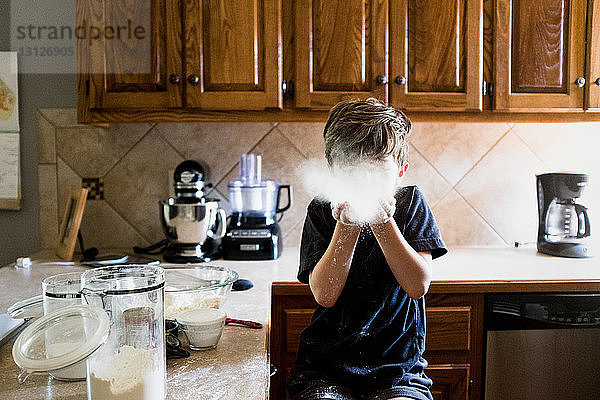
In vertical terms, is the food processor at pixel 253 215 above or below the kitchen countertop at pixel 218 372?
above

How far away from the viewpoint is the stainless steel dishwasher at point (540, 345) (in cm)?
195

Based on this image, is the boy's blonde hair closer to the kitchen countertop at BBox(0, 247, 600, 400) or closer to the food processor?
the kitchen countertop at BBox(0, 247, 600, 400)

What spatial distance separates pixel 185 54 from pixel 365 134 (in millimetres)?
1079

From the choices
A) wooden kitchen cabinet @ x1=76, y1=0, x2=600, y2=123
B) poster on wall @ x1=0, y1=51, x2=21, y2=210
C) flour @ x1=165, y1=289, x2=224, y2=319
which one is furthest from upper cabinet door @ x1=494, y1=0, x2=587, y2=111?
poster on wall @ x1=0, y1=51, x2=21, y2=210

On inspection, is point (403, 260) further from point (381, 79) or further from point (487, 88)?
point (487, 88)

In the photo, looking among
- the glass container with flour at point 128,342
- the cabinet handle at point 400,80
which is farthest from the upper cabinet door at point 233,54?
the glass container with flour at point 128,342

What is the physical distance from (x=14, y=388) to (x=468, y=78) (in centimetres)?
176

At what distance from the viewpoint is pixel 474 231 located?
259 cm

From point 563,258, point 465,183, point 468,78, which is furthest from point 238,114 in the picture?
point 563,258

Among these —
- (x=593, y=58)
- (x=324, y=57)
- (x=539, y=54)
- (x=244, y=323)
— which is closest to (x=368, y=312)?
(x=244, y=323)

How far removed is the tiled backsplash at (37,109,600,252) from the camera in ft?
8.26

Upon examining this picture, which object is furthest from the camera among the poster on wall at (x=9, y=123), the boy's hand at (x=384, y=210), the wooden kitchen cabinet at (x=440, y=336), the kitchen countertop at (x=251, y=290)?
the poster on wall at (x=9, y=123)

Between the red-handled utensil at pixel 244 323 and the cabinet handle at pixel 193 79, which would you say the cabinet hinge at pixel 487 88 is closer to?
the cabinet handle at pixel 193 79

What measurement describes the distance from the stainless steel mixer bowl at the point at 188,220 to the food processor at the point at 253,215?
10cm
